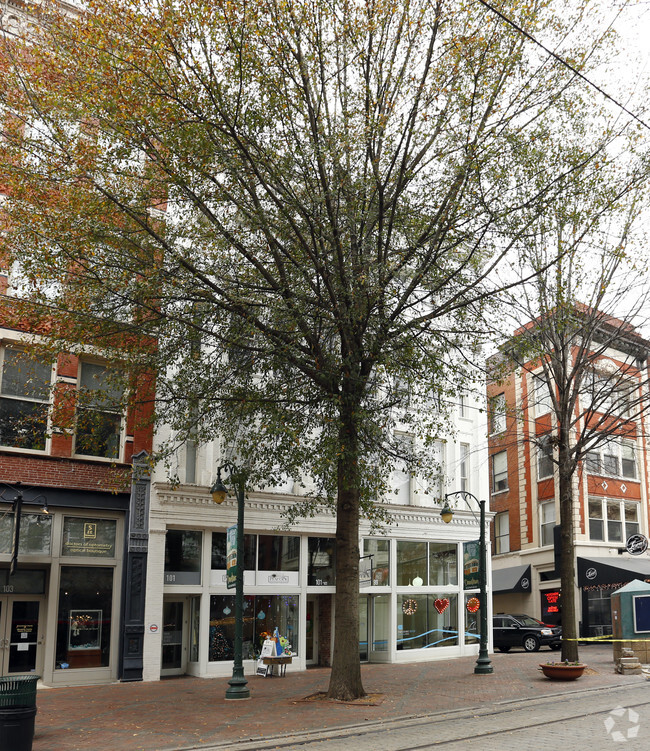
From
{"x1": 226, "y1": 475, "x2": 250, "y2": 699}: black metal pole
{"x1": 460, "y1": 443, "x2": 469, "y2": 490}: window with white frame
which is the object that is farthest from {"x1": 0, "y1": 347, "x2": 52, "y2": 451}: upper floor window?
{"x1": 460, "y1": 443, "x2": 469, "y2": 490}: window with white frame

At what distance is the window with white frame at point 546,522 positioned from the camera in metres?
37.1

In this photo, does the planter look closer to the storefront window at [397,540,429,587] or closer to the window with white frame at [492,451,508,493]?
the storefront window at [397,540,429,587]

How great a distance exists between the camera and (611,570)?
33.3 meters

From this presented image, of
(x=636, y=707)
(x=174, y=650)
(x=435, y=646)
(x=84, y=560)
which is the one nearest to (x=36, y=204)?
(x=84, y=560)

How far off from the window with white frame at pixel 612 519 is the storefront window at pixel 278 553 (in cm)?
1847

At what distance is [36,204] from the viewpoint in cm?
1565

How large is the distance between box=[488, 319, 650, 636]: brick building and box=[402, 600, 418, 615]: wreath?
11.0 m

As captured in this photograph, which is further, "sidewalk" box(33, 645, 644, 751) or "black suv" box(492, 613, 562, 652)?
"black suv" box(492, 613, 562, 652)

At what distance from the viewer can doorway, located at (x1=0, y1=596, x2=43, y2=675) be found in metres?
18.1

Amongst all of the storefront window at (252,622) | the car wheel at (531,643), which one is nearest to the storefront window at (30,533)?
the storefront window at (252,622)

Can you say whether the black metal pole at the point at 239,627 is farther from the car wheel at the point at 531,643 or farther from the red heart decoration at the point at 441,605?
the car wheel at the point at 531,643

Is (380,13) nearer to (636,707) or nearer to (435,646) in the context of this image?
(636,707)

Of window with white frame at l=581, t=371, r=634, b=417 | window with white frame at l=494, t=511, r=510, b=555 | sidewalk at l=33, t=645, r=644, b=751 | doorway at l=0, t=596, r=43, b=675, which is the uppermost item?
window with white frame at l=581, t=371, r=634, b=417

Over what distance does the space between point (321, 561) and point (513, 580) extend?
16374 millimetres
